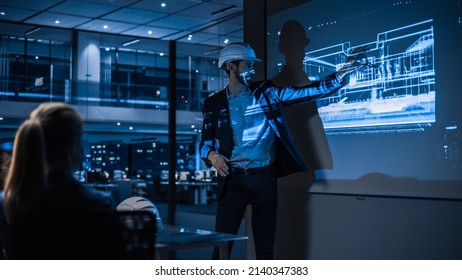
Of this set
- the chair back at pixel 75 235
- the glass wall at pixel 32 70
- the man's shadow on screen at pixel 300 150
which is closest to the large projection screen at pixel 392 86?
the man's shadow on screen at pixel 300 150

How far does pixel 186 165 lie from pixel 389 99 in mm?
5835

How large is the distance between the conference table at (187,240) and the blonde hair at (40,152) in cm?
51

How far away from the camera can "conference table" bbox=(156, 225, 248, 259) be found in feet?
7.07

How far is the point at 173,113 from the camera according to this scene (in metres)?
7.95

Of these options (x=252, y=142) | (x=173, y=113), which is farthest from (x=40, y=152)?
(x=173, y=113)

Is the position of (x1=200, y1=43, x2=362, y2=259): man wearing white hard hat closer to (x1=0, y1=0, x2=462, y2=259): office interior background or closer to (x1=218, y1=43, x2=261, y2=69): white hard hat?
(x1=218, y1=43, x2=261, y2=69): white hard hat

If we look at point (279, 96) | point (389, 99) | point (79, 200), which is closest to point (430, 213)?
point (389, 99)

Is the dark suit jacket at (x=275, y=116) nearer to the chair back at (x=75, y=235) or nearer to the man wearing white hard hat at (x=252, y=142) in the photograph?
the man wearing white hard hat at (x=252, y=142)

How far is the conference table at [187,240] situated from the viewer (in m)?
2.16

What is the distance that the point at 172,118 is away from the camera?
26.0 ft

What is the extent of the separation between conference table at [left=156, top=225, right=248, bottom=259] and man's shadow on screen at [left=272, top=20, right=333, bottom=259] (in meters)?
1.86

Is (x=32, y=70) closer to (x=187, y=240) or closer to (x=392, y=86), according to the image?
(x=392, y=86)

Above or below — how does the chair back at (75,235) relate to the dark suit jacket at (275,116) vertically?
below

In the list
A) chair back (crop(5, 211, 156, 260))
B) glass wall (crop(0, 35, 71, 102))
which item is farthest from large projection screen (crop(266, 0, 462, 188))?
glass wall (crop(0, 35, 71, 102))
